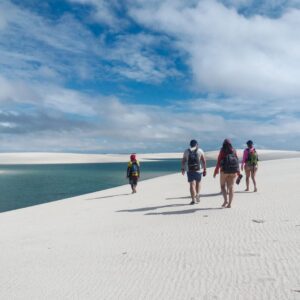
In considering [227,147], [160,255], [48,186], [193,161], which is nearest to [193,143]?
[193,161]

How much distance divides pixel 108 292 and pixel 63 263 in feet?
5.03

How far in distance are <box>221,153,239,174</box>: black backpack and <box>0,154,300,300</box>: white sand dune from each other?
43.0 inches

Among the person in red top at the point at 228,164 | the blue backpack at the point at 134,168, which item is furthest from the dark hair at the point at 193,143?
the blue backpack at the point at 134,168

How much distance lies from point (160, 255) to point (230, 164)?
14.2 ft

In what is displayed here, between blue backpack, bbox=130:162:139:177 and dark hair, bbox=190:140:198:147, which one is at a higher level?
dark hair, bbox=190:140:198:147

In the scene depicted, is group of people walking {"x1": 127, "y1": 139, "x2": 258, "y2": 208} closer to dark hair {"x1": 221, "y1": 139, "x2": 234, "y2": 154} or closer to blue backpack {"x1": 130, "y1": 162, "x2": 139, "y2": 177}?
dark hair {"x1": 221, "y1": 139, "x2": 234, "y2": 154}

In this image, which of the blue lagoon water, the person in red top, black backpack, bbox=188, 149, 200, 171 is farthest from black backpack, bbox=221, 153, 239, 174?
the blue lagoon water

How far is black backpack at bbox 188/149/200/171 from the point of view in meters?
10.2

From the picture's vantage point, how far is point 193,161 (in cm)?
1022

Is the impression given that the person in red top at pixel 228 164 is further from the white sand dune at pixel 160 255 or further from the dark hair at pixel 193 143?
the dark hair at pixel 193 143

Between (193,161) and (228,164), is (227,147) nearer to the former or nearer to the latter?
(228,164)

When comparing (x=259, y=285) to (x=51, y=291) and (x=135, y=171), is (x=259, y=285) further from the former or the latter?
(x=135, y=171)

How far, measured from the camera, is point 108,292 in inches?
167

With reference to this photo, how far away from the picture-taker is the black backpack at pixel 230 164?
30.1 feet
